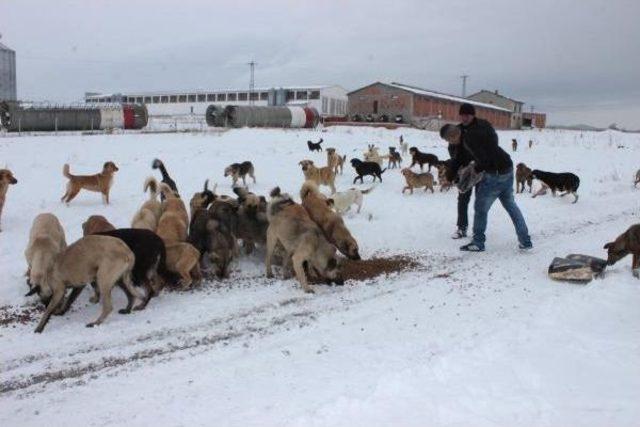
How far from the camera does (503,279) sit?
265 inches

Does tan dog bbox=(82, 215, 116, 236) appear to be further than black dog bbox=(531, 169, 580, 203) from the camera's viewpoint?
No

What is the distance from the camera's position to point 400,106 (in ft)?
171

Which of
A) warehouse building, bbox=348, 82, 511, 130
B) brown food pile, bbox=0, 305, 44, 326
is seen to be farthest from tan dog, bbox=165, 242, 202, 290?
warehouse building, bbox=348, 82, 511, 130

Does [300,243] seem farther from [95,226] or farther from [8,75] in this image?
[8,75]

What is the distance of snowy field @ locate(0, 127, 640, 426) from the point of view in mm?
3455

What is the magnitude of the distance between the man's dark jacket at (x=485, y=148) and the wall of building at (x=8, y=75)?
46.2 m

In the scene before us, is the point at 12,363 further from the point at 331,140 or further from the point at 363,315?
the point at 331,140

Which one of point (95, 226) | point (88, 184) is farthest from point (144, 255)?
point (88, 184)

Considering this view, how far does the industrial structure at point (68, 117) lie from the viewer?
96.3ft

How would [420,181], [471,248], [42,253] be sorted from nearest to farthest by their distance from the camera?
[42,253]
[471,248]
[420,181]

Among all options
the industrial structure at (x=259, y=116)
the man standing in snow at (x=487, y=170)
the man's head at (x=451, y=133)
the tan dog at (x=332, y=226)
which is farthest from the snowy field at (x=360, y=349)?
the industrial structure at (x=259, y=116)

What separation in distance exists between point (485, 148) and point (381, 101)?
153 feet

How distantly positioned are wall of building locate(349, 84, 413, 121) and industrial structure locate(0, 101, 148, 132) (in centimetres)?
2488

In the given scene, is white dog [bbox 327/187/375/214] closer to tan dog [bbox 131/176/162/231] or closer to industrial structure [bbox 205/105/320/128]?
tan dog [bbox 131/176/162/231]
